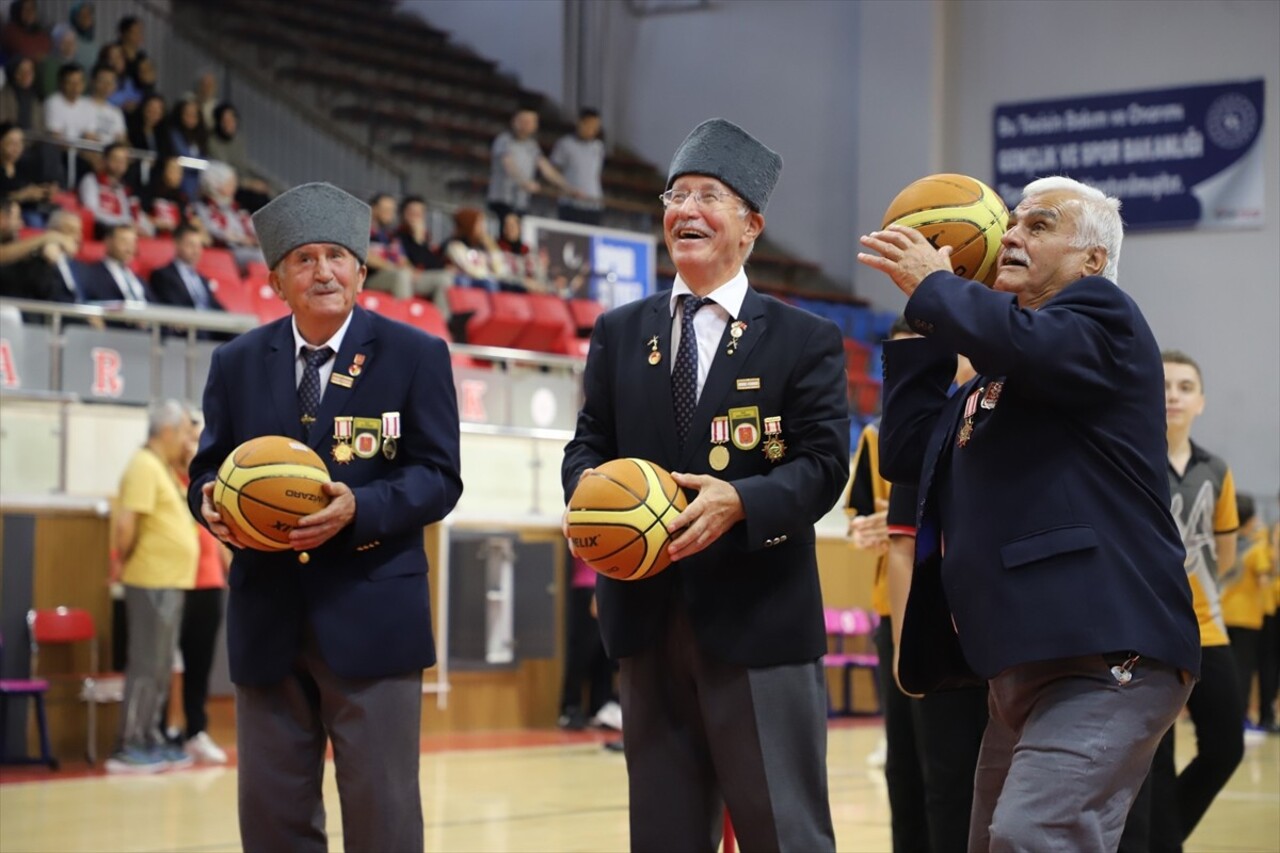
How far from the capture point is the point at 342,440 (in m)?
3.93

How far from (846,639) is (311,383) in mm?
10922

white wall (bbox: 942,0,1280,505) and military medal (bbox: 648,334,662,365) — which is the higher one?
white wall (bbox: 942,0,1280,505)

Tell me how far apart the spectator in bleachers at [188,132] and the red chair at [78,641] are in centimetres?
601

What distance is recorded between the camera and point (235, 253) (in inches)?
532

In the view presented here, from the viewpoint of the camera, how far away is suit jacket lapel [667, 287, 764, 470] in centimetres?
362

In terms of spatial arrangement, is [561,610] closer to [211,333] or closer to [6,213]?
[211,333]

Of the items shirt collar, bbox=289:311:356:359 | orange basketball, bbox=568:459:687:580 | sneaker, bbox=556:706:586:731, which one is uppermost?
shirt collar, bbox=289:311:356:359

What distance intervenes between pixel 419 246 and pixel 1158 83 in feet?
21.9

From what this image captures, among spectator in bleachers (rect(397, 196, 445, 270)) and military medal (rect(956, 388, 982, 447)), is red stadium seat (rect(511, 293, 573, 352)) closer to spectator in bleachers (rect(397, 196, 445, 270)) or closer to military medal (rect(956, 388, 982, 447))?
spectator in bleachers (rect(397, 196, 445, 270))

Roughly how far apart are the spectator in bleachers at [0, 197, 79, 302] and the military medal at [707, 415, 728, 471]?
325 inches

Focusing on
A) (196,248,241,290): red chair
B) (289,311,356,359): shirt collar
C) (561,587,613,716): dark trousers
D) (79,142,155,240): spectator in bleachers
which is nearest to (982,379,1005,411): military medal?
(289,311,356,359): shirt collar

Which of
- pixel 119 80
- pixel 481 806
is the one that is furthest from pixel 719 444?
pixel 119 80

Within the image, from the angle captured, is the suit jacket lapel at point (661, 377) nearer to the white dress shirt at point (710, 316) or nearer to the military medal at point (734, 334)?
the white dress shirt at point (710, 316)

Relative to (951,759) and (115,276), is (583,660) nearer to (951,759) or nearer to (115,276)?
(115,276)
